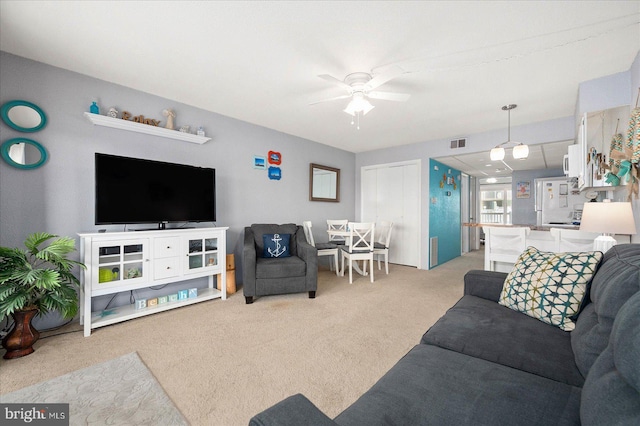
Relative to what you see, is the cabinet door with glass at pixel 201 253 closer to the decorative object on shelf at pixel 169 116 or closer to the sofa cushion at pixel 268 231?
the sofa cushion at pixel 268 231

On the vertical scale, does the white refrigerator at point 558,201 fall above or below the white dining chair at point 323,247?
above

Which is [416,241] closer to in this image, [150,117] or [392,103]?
[392,103]

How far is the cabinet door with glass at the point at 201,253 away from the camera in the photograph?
3.03m

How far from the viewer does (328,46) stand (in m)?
2.17

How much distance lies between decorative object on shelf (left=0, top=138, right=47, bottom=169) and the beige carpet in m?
1.53

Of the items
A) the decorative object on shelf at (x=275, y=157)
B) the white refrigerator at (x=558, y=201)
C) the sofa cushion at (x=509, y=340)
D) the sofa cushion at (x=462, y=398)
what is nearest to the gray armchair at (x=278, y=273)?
the decorative object on shelf at (x=275, y=157)

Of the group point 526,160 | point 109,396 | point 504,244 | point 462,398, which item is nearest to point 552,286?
point 462,398

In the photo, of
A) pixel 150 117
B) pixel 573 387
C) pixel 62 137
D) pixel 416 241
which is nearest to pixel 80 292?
pixel 62 137

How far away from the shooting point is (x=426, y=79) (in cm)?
270

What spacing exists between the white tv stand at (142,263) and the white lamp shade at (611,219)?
3.47m

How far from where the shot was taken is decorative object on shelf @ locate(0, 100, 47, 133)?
2331 millimetres

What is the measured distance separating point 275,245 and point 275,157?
1483 millimetres

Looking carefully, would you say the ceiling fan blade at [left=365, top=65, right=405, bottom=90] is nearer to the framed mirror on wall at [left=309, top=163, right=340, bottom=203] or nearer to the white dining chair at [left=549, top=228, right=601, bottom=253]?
the white dining chair at [left=549, top=228, right=601, bottom=253]

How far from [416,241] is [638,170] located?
132 inches
